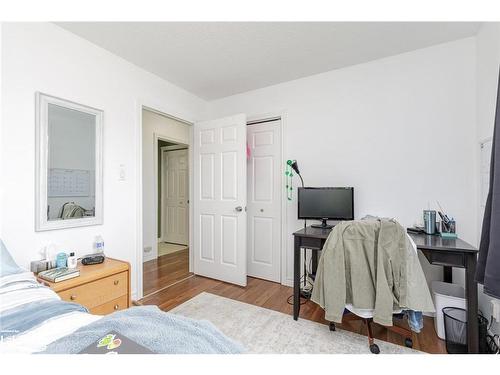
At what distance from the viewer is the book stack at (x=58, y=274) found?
4.65 ft

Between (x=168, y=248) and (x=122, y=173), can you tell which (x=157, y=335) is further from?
(x=168, y=248)

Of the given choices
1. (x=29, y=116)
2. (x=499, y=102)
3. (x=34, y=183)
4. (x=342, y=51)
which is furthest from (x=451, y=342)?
(x=29, y=116)

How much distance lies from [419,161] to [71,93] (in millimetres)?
3113

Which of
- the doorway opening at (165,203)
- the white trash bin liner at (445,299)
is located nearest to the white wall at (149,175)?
the doorway opening at (165,203)

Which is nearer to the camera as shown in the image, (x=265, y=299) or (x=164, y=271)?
(x=265, y=299)

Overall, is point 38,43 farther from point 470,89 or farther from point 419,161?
point 470,89

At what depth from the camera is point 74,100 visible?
6.04 ft

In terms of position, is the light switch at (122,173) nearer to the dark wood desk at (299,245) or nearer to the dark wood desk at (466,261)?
the dark wood desk at (299,245)

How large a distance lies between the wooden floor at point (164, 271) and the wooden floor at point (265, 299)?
17 centimetres

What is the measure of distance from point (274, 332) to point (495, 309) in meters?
1.49

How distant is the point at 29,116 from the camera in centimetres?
159

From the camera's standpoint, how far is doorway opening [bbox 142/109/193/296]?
3197 mm

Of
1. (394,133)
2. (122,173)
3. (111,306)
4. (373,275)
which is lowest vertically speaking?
(111,306)

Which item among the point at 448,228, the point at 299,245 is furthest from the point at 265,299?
the point at 448,228
